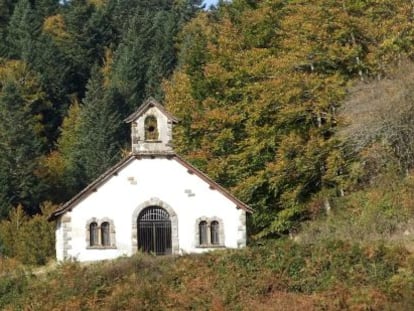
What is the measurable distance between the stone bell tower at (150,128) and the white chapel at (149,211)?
4 cm

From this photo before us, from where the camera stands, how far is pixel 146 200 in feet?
120

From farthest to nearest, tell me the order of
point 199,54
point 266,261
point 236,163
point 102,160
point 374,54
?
point 102,160, point 199,54, point 236,163, point 374,54, point 266,261

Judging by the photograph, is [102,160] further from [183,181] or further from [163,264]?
[163,264]

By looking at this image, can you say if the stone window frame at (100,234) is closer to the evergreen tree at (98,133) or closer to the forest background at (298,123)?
the forest background at (298,123)

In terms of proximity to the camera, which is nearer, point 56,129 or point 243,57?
point 243,57

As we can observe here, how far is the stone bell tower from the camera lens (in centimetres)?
3691

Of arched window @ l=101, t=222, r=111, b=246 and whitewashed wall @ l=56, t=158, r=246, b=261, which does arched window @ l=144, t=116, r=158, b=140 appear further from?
arched window @ l=101, t=222, r=111, b=246

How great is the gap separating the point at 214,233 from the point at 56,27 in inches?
2882

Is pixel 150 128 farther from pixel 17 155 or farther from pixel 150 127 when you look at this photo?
pixel 17 155

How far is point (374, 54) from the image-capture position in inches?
1545

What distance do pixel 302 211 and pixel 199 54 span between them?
12.7m

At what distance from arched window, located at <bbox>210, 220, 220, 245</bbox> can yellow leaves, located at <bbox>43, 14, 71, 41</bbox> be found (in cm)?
6934

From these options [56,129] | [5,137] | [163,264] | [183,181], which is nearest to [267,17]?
[183,181]

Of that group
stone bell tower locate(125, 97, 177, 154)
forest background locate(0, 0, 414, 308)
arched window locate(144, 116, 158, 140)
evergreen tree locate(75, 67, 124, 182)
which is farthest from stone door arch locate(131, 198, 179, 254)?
evergreen tree locate(75, 67, 124, 182)
